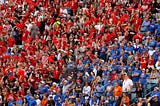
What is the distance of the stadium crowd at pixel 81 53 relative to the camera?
888 inches

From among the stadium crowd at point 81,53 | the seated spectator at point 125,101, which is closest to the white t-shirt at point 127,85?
the stadium crowd at point 81,53

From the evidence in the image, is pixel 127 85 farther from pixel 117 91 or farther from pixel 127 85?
pixel 117 91

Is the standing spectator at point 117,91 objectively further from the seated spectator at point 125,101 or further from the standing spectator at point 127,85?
the seated spectator at point 125,101

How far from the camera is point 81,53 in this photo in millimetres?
26188

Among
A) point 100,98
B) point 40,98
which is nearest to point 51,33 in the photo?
point 40,98

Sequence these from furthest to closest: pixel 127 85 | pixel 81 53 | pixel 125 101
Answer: pixel 81 53 < pixel 127 85 < pixel 125 101

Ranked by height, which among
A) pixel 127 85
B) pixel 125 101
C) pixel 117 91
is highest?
pixel 127 85

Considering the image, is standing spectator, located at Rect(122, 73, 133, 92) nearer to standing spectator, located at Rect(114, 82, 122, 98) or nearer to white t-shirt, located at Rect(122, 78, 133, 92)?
white t-shirt, located at Rect(122, 78, 133, 92)

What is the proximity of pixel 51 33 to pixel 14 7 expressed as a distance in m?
4.66

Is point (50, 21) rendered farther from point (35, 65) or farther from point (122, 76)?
point (122, 76)

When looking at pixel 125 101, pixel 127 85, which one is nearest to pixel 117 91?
pixel 127 85

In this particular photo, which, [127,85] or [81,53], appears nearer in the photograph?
[127,85]

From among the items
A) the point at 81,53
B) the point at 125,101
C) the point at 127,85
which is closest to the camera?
the point at 125,101

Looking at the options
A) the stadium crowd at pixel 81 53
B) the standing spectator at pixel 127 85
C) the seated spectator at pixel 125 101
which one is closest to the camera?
the seated spectator at pixel 125 101
